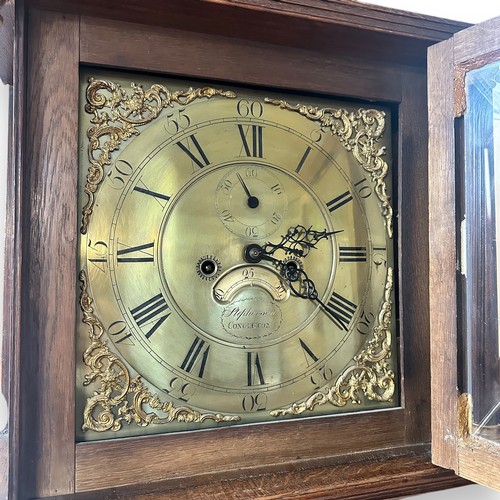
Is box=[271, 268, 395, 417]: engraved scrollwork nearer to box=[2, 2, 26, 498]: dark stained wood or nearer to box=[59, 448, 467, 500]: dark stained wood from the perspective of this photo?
box=[59, 448, 467, 500]: dark stained wood

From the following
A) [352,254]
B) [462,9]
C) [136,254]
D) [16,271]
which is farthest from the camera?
[462,9]

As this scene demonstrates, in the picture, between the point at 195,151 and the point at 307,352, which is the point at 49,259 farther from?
the point at 307,352

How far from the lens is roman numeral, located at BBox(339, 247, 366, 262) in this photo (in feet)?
2.71

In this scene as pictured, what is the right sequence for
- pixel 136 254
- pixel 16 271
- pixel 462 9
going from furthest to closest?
pixel 462 9
pixel 136 254
pixel 16 271

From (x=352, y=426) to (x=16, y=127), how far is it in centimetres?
66

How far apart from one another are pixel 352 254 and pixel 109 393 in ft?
1.44

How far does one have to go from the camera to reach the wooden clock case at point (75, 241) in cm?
66

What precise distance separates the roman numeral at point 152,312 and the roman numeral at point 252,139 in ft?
0.88

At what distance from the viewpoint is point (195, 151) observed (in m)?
0.77

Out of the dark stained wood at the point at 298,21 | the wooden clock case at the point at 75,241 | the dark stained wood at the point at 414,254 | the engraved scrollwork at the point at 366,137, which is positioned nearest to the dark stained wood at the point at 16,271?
the wooden clock case at the point at 75,241

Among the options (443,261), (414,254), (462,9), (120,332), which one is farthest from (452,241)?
(462,9)

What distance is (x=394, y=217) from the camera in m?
0.86

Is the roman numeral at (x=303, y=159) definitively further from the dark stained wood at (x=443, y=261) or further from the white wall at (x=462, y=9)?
the white wall at (x=462, y=9)

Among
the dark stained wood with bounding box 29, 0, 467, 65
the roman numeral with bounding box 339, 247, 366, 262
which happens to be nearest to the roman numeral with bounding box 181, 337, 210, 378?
the roman numeral with bounding box 339, 247, 366, 262
